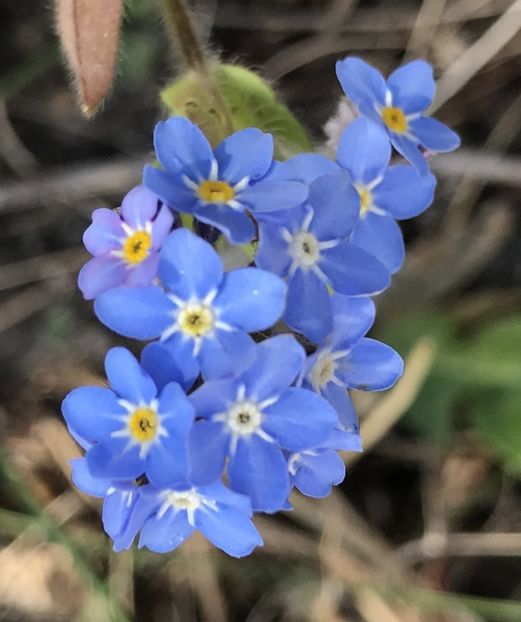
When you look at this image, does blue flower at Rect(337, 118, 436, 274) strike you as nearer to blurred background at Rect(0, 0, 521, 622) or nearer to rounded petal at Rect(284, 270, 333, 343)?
rounded petal at Rect(284, 270, 333, 343)

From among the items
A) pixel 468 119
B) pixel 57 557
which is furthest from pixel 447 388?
pixel 57 557

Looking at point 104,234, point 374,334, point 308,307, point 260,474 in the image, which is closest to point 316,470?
point 260,474

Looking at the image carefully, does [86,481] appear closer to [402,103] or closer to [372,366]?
[372,366]

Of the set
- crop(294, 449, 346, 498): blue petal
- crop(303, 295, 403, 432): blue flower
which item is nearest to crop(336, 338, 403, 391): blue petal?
crop(303, 295, 403, 432): blue flower

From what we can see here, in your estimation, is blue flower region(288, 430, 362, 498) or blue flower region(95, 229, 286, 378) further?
blue flower region(288, 430, 362, 498)

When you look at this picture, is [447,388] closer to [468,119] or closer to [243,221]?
[468,119]

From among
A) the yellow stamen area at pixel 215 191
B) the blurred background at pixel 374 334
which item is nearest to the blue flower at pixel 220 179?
the yellow stamen area at pixel 215 191
